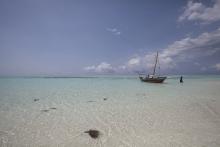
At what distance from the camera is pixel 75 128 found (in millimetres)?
7316

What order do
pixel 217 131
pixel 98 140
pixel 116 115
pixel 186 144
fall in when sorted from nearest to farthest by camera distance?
pixel 186 144 < pixel 98 140 < pixel 217 131 < pixel 116 115

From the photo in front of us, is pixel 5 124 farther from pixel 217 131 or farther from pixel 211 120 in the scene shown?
pixel 211 120

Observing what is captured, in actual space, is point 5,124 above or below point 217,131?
below

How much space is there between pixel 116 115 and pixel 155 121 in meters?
2.52

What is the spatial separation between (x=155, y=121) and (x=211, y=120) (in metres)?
3.13

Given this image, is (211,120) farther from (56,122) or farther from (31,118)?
(31,118)

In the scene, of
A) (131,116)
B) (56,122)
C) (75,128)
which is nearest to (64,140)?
(75,128)

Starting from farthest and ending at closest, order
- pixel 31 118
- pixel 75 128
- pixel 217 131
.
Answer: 1. pixel 31 118
2. pixel 75 128
3. pixel 217 131

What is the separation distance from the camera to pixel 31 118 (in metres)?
8.78

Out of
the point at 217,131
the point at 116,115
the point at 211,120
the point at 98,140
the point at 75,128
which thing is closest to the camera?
the point at 98,140

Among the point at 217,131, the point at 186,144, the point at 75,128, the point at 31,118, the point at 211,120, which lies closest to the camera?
the point at 186,144

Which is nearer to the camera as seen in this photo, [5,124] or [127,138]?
[127,138]

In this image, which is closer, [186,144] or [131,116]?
[186,144]

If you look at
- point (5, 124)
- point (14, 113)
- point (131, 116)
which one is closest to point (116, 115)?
point (131, 116)
